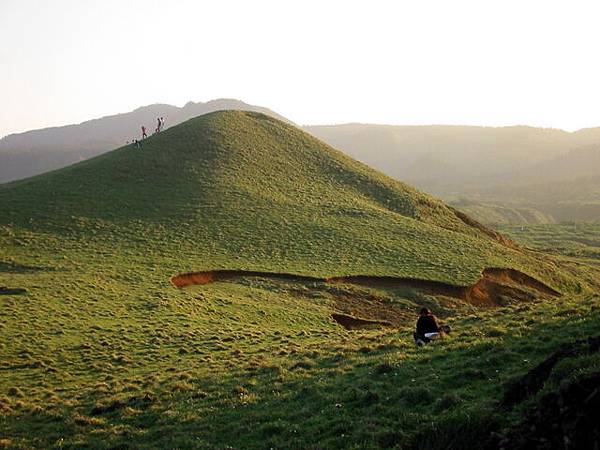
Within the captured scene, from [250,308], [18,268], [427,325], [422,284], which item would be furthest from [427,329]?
[18,268]

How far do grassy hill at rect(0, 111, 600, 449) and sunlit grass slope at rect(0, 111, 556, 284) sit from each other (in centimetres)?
30

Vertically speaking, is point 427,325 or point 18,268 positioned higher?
point 18,268

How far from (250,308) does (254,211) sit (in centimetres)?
2289

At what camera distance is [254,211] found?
2197 inches

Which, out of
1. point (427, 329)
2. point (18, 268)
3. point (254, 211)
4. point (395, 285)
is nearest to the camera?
point (427, 329)

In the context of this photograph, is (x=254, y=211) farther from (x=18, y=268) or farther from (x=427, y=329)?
(x=427, y=329)

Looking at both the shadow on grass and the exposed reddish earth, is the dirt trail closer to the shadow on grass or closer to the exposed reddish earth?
the exposed reddish earth

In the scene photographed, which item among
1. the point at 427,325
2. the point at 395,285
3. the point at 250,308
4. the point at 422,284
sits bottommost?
the point at 422,284

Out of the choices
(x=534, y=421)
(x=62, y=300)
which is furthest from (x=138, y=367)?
(x=534, y=421)

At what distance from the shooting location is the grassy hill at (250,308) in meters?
13.3

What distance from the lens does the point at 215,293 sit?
121 feet

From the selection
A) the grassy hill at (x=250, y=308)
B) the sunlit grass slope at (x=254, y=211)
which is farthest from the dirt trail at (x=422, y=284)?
the sunlit grass slope at (x=254, y=211)

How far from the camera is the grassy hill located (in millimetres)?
13305

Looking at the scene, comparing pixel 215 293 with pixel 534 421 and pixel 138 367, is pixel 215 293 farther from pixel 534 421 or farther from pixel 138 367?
pixel 534 421
